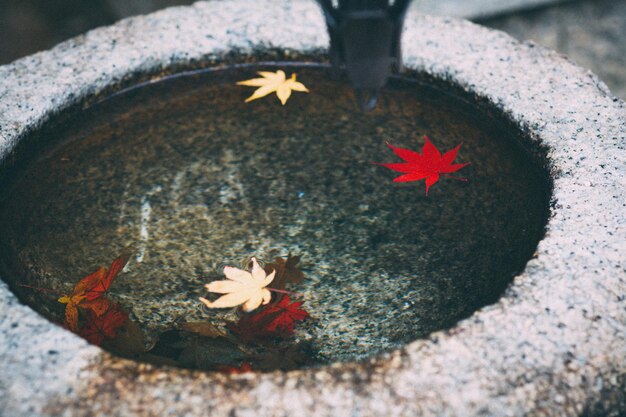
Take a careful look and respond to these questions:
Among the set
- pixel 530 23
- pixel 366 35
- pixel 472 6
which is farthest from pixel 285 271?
pixel 530 23

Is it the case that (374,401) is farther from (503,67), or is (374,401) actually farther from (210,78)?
(210,78)

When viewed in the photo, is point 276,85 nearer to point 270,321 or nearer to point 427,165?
point 427,165

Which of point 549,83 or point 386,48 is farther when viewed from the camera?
point 549,83

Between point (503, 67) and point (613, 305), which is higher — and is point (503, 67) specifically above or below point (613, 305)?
above

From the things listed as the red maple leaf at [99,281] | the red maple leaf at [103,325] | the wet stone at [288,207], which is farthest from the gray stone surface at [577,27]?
the red maple leaf at [103,325]

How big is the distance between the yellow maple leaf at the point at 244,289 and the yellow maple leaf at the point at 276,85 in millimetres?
593

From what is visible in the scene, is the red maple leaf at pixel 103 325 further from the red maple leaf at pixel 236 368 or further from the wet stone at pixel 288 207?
the red maple leaf at pixel 236 368

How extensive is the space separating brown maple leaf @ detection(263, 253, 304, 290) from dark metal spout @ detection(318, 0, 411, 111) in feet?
1.90

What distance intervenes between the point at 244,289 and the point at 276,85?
70cm

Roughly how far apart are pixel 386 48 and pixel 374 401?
600 mm

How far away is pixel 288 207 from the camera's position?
1708mm

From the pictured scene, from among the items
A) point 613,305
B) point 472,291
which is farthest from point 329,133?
point 613,305

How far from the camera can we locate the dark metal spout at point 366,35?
3.28 feet

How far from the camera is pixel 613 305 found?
108 centimetres
